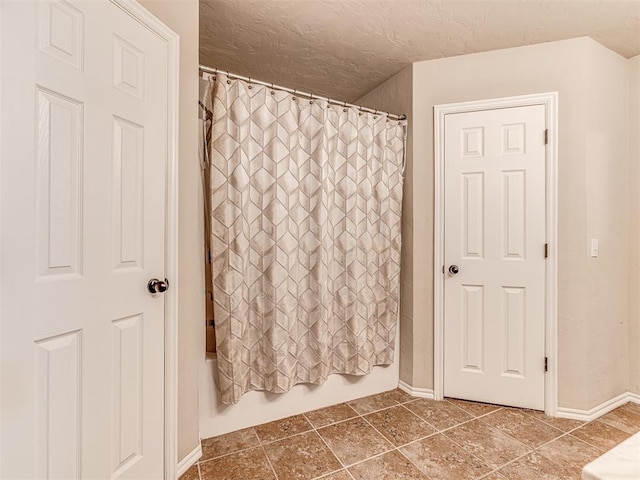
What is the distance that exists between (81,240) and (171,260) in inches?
15.2

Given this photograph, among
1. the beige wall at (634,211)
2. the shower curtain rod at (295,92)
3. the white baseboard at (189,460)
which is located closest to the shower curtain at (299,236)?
the shower curtain rod at (295,92)

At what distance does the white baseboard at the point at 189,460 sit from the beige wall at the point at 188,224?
2 cm

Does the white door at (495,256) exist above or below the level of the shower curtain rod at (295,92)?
below

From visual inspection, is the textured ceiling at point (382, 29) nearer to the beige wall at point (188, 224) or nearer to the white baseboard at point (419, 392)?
the beige wall at point (188, 224)

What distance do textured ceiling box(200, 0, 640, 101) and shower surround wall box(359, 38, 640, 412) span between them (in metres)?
0.13

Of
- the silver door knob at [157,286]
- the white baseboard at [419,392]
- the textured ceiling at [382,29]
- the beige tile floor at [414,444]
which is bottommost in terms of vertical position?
the beige tile floor at [414,444]

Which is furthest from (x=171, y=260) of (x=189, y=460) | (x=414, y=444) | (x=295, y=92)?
(x=414, y=444)

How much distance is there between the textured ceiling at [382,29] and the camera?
182 centimetres

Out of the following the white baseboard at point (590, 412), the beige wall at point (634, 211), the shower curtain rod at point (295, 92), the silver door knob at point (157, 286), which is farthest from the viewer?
A: the beige wall at point (634, 211)

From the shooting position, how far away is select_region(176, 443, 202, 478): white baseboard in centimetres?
155

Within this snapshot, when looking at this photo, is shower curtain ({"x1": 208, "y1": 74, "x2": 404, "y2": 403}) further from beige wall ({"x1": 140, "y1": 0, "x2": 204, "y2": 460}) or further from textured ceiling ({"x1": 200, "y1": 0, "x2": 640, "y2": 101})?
textured ceiling ({"x1": 200, "y1": 0, "x2": 640, "y2": 101})

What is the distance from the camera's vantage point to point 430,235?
7.80ft

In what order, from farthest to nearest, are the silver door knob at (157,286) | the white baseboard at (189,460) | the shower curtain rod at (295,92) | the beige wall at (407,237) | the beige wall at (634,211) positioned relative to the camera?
1. the beige wall at (407,237)
2. the beige wall at (634,211)
3. the shower curtain rod at (295,92)
4. the white baseboard at (189,460)
5. the silver door knob at (157,286)

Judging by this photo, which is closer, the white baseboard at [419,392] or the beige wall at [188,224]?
the beige wall at [188,224]
